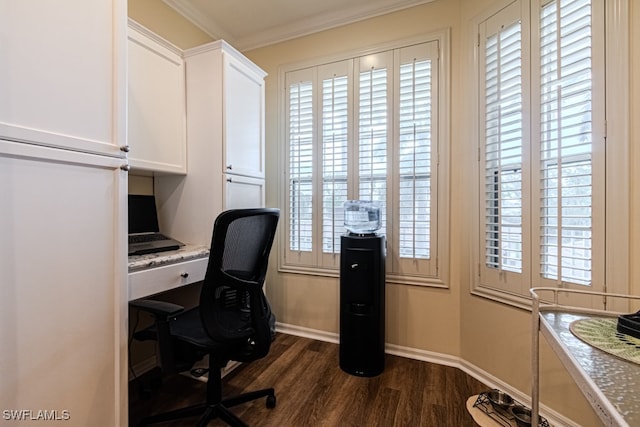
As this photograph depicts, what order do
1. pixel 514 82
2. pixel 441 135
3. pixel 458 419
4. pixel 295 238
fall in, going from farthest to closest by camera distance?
pixel 295 238
pixel 441 135
pixel 514 82
pixel 458 419

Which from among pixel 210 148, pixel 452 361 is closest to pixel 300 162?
pixel 210 148

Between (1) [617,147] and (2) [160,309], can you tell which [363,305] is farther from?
(1) [617,147]

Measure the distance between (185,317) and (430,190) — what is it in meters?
1.91

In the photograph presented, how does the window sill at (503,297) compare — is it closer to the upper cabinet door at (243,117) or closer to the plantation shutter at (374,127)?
the plantation shutter at (374,127)

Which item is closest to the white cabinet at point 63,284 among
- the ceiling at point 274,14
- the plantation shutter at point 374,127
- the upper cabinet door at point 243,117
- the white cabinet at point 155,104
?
the white cabinet at point 155,104

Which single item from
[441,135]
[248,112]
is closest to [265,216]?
[248,112]

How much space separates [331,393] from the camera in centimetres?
186

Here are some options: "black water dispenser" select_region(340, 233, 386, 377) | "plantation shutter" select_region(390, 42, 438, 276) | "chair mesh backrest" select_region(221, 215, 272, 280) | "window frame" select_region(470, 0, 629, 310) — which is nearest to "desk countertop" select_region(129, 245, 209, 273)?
"chair mesh backrest" select_region(221, 215, 272, 280)

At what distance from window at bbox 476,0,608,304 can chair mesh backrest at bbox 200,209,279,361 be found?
1472 mm

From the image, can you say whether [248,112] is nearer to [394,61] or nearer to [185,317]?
[394,61]

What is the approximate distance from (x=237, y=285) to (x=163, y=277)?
531 millimetres

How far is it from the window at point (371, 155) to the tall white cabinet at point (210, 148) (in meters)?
0.62

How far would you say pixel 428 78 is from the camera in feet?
7.42

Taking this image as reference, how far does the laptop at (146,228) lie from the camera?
1.79m
